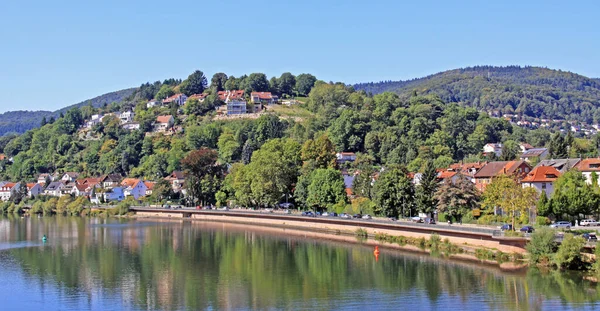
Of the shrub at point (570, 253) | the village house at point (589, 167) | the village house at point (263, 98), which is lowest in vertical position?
the shrub at point (570, 253)

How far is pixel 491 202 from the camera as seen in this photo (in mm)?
54469

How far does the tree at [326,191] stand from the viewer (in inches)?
2953

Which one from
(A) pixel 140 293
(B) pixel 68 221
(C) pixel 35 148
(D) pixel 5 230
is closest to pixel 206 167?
(B) pixel 68 221

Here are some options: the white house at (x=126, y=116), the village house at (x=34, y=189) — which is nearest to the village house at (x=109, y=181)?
the village house at (x=34, y=189)

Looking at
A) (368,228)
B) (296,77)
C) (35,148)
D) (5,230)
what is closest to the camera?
(368,228)

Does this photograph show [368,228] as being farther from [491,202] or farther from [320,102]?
[320,102]

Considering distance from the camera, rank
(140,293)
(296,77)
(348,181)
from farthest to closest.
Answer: (296,77), (348,181), (140,293)

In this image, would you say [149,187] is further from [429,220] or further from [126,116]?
[429,220]

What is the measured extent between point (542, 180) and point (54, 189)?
296ft

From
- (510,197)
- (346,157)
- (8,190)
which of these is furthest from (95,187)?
(510,197)

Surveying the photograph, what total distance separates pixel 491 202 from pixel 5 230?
52.9 m

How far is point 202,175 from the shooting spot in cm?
10075

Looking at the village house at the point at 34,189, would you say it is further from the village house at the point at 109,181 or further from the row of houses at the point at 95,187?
the village house at the point at 109,181

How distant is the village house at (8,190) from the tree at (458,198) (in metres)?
90.0
